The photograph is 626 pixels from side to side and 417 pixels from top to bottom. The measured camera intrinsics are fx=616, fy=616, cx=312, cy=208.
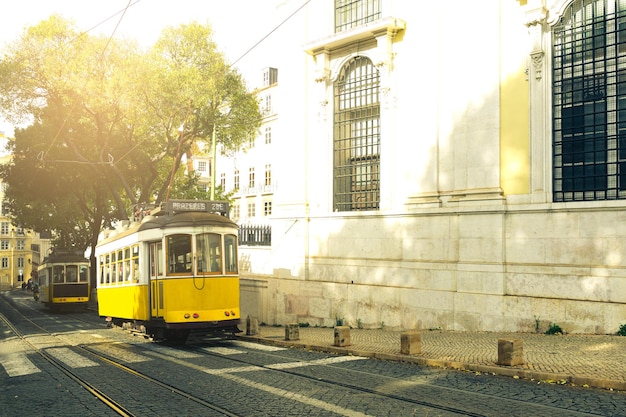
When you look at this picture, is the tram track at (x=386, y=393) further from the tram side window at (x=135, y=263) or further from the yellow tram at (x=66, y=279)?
the yellow tram at (x=66, y=279)

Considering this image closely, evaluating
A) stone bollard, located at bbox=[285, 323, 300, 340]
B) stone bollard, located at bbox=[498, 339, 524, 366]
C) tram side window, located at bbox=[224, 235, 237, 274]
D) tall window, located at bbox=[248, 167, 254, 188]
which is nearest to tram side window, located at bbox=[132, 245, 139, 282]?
tram side window, located at bbox=[224, 235, 237, 274]

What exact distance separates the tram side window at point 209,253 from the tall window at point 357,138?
6.14 meters

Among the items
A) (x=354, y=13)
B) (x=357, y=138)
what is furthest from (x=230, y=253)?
(x=354, y=13)

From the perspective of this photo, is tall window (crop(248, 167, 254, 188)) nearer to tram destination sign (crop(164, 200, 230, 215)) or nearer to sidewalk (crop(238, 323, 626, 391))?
tram destination sign (crop(164, 200, 230, 215))

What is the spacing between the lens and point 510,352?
10.9m

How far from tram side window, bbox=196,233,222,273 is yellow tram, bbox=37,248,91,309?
2095 centimetres

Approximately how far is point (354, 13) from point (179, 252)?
10.4 m

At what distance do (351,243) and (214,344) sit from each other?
5685 mm

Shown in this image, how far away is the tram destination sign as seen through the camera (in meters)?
15.8

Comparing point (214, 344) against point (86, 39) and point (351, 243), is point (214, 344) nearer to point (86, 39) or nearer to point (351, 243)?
point (351, 243)

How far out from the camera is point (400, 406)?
8391 mm

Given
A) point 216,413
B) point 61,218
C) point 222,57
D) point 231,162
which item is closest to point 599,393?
point 216,413

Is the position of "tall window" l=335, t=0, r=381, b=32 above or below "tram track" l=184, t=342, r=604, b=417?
above

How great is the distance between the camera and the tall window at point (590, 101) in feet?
47.7
